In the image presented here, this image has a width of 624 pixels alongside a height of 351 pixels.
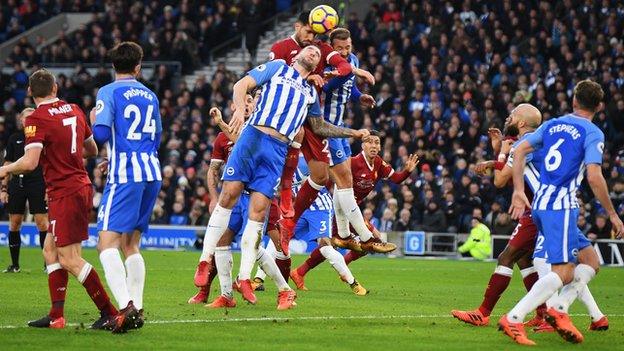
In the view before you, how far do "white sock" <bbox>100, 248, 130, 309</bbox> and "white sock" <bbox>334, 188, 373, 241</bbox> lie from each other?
537 cm

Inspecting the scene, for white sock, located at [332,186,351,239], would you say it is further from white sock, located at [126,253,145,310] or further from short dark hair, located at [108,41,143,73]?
short dark hair, located at [108,41,143,73]

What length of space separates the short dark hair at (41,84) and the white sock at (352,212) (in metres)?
5.51

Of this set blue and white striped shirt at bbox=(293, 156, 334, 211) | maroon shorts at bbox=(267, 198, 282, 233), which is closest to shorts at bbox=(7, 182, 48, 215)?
blue and white striped shirt at bbox=(293, 156, 334, 211)

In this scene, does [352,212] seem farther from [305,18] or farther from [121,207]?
[121,207]

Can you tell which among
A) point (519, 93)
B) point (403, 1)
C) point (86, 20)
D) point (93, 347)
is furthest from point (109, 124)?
point (86, 20)

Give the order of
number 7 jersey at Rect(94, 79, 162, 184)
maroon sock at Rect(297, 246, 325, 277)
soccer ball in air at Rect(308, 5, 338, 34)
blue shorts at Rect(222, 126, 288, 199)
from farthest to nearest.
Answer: maroon sock at Rect(297, 246, 325, 277), soccer ball in air at Rect(308, 5, 338, 34), blue shorts at Rect(222, 126, 288, 199), number 7 jersey at Rect(94, 79, 162, 184)

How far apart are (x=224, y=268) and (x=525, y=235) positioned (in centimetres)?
350

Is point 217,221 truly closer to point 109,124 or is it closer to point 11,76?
point 109,124

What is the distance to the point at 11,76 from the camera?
3725 cm

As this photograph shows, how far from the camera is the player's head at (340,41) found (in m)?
14.8

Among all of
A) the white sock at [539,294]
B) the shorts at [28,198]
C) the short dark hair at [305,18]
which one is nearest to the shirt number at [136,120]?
the white sock at [539,294]

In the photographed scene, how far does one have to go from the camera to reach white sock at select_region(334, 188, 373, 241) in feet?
50.2

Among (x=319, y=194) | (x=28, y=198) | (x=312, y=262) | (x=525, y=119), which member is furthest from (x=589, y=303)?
(x=28, y=198)

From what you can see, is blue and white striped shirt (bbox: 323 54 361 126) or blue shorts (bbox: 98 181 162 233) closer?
blue shorts (bbox: 98 181 162 233)
